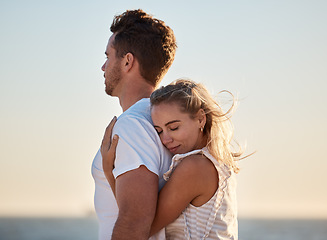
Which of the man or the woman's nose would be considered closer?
the man

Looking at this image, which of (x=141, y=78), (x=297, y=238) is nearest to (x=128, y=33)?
(x=141, y=78)

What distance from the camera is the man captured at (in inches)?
129

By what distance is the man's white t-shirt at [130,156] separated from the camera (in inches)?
134

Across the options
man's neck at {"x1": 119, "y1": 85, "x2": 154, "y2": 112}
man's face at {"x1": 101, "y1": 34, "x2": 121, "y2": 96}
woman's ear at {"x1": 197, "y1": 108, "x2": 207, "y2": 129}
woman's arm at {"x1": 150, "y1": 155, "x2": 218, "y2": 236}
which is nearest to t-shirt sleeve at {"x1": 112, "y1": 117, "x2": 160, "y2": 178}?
woman's arm at {"x1": 150, "y1": 155, "x2": 218, "y2": 236}

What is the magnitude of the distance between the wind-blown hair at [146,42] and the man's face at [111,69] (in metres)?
0.05

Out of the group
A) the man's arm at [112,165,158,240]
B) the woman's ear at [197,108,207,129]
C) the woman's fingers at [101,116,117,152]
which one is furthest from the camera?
the woman's ear at [197,108,207,129]

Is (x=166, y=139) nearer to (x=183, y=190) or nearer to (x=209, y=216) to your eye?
(x=183, y=190)

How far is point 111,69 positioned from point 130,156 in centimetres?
107

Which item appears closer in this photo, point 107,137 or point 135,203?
point 135,203

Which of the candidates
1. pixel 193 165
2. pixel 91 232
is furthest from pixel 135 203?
pixel 91 232

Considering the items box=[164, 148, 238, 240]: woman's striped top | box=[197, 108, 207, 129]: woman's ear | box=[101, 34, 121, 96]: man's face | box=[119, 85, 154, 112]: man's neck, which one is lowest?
box=[164, 148, 238, 240]: woman's striped top

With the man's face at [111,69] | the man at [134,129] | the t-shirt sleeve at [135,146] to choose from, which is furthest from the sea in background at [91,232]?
the t-shirt sleeve at [135,146]

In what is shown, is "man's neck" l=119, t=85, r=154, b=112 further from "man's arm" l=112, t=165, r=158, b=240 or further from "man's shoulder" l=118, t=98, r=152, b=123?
"man's arm" l=112, t=165, r=158, b=240

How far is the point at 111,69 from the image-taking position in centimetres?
431
